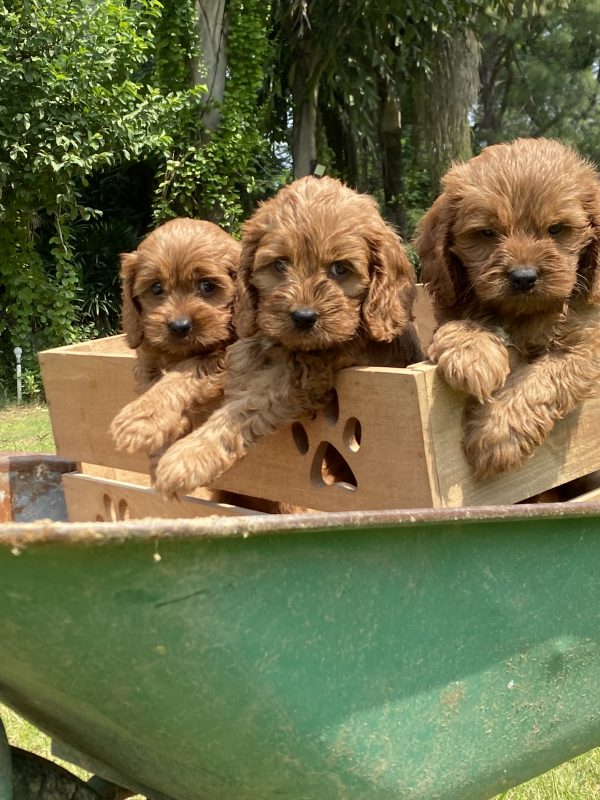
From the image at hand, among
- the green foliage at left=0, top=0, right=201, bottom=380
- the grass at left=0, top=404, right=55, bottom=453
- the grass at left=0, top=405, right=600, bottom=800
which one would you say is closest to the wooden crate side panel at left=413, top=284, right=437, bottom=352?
the grass at left=0, top=405, right=600, bottom=800

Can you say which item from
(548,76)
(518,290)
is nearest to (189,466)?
(518,290)

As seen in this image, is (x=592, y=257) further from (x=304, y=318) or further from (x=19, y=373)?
(x=19, y=373)

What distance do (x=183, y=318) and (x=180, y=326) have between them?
0.10 ft

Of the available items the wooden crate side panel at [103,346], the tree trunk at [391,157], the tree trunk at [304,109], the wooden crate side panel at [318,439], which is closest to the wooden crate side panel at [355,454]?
the wooden crate side panel at [318,439]

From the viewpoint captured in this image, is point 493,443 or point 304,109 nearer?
point 493,443

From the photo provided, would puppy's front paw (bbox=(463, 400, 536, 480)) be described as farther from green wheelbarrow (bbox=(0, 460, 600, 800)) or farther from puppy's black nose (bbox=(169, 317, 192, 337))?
puppy's black nose (bbox=(169, 317, 192, 337))

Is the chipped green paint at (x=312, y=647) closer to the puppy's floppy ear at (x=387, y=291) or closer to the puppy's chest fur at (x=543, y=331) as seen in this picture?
the puppy's chest fur at (x=543, y=331)

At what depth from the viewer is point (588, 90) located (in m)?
23.8

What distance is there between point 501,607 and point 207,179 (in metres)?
10.3

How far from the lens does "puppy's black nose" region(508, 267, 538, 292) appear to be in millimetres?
2041

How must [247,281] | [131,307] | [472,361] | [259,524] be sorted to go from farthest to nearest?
1. [131,307]
2. [247,281]
3. [472,361]
4. [259,524]

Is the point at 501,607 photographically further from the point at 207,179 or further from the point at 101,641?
the point at 207,179

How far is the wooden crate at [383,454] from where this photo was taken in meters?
1.94

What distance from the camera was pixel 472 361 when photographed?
1943 mm
